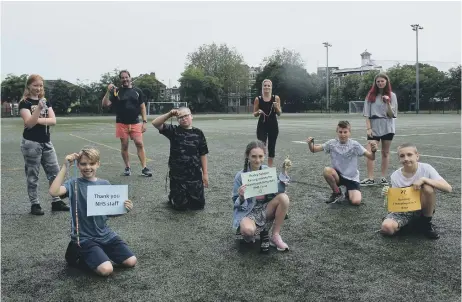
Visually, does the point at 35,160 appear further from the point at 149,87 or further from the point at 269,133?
the point at 149,87

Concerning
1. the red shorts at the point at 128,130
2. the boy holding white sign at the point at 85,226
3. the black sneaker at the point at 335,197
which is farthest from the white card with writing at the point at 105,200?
the red shorts at the point at 128,130

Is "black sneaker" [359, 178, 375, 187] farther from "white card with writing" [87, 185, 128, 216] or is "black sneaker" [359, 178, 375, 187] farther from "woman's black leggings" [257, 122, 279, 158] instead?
"white card with writing" [87, 185, 128, 216]

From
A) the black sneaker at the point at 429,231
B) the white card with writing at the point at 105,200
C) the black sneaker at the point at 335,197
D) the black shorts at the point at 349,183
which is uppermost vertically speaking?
the white card with writing at the point at 105,200

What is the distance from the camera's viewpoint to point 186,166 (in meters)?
6.07

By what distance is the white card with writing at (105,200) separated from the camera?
3.87 metres

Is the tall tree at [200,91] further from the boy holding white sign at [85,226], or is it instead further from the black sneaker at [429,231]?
the boy holding white sign at [85,226]

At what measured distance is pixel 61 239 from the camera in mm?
4746

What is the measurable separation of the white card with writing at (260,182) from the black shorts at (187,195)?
180 centimetres

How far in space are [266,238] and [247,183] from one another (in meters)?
0.54

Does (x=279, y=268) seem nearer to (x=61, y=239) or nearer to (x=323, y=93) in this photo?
(x=61, y=239)

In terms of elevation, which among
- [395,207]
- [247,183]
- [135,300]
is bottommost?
[135,300]

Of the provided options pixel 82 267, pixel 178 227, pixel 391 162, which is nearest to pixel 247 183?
pixel 178 227

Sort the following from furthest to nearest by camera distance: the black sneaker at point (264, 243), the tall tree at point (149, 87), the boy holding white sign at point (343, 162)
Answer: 1. the tall tree at point (149, 87)
2. the boy holding white sign at point (343, 162)
3. the black sneaker at point (264, 243)

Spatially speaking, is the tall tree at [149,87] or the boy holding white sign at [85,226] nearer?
the boy holding white sign at [85,226]
